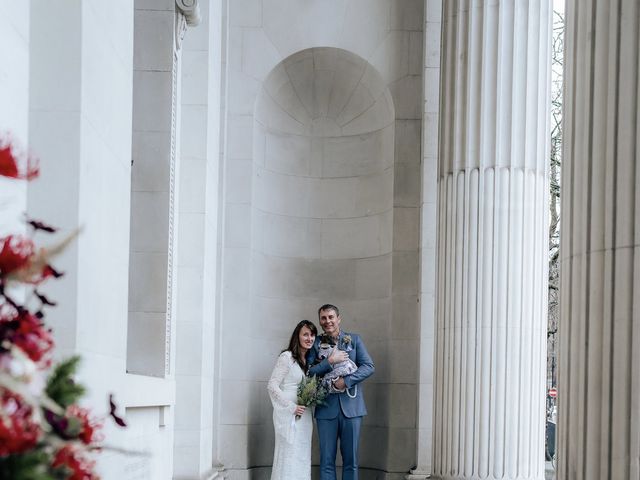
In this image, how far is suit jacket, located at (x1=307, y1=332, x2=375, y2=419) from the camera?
17.1 m

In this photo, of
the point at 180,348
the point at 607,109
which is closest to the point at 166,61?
the point at 180,348

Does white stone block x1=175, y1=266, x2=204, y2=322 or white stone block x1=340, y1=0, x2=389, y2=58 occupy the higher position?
white stone block x1=340, y1=0, x2=389, y2=58

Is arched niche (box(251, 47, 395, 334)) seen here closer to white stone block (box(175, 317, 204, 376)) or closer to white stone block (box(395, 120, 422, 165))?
white stone block (box(395, 120, 422, 165))

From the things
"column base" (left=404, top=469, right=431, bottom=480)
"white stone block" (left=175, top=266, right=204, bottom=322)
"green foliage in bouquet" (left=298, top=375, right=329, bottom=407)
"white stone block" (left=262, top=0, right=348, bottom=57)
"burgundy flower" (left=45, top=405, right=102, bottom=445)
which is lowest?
"column base" (left=404, top=469, right=431, bottom=480)

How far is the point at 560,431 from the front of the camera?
276 inches

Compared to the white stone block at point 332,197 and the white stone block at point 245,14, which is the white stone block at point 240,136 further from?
the white stone block at point 332,197

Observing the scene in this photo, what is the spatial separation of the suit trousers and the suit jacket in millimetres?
110

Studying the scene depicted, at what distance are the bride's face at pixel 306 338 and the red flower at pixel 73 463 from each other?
50.3ft

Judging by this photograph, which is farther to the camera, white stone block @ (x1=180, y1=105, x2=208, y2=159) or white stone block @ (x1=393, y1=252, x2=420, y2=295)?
white stone block @ (x1=393, y1=252, x2=420, y2=295)

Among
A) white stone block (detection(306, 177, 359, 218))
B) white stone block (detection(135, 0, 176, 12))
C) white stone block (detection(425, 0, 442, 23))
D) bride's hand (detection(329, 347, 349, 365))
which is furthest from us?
white stone block (detection(306, 177, 359, 218))

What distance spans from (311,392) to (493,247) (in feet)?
14.6

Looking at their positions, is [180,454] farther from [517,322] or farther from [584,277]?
[584,277]

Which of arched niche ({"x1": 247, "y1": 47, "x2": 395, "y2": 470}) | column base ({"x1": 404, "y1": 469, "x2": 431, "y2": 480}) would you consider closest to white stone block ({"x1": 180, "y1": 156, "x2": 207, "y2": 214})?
arched niche ({"x1": 247, "y1": 47, "x2": 395, "y2": 470})

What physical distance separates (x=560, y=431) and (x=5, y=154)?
580cm
